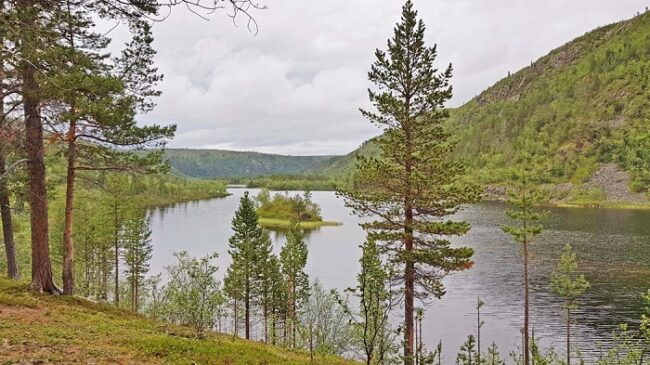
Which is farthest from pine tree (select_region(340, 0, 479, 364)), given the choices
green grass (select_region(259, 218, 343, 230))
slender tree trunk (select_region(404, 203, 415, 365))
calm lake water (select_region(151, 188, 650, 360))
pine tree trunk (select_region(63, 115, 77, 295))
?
green grass (select_region(259, 218, 343, 230))

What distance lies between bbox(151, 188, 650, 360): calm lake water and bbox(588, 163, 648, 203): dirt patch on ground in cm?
4209

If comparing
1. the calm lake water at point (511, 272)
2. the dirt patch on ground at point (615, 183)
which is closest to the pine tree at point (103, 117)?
the calm lake water at point (511, 272)

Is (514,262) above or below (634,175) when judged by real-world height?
below

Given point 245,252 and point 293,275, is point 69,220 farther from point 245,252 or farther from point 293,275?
point 293,275

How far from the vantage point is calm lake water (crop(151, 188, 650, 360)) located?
135ft

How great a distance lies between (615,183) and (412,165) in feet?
532

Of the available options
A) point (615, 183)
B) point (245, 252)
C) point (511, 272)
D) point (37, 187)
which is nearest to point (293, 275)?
point (245, 252)

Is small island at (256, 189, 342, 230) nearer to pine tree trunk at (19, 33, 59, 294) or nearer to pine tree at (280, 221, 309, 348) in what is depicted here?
pine tree at (280, 221, 309, 348)

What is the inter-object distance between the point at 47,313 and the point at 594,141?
682 feet

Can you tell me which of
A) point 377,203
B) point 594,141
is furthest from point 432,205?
point 594,141

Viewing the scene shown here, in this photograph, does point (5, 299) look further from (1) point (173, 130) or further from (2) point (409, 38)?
(2) point (409, 38)

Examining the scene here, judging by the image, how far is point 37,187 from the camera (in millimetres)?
15797

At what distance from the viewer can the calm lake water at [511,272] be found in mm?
41125

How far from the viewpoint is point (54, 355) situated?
9.67 metres
